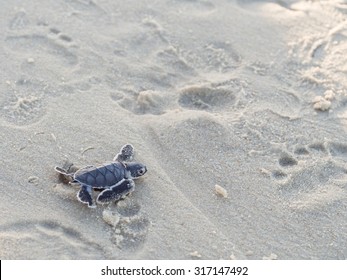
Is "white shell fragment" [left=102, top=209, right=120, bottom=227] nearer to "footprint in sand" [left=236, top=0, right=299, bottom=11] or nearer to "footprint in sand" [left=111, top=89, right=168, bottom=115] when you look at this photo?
"footprint in sand" [left=111, top=89, right=168, bottom=115]

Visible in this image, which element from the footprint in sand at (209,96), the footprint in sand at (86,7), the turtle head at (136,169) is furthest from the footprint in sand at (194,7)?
the turtle head at (136,169)

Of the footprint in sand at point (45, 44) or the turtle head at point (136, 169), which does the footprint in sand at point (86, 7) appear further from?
the turtle head at point (136, 169)

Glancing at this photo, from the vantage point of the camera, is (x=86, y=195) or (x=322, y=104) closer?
(x=86, y=195)

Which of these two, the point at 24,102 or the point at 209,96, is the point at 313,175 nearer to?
the point at 209,96

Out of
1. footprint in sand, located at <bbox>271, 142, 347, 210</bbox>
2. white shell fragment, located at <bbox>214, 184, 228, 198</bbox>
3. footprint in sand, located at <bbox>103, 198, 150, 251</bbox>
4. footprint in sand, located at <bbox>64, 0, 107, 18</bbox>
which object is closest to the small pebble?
footprint in sand, located at <bbox>103, 198, 150, 251</bbox>

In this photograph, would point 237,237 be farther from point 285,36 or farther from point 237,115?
point 285,36

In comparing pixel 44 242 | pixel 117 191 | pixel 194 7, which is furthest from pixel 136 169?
pixel 194 7

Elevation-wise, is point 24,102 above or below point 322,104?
below
